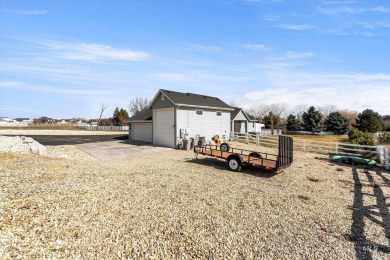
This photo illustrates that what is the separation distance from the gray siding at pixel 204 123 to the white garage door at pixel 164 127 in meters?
0.91

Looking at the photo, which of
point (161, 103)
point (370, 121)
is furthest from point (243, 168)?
point (370, 121)

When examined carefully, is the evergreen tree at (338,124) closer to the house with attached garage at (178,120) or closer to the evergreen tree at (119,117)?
the house with attached garage at (178,120)

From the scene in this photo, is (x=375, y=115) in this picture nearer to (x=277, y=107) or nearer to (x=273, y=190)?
(x=277, y=107)

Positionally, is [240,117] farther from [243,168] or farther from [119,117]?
[119,117]

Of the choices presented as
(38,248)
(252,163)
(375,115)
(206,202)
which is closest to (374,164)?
(252,163)

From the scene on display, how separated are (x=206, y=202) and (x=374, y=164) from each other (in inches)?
439

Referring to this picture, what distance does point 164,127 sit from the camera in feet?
63.1

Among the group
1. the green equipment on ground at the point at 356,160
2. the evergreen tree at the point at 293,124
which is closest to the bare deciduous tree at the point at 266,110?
the evergreen tree at the point at 293,124

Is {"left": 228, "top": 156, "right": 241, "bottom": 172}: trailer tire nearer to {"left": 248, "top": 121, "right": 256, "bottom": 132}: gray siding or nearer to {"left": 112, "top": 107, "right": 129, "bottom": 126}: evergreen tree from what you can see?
{"left": 248, "top": 121, "right": 256, "bottom": 132}: gray siding

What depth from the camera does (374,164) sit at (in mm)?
11211

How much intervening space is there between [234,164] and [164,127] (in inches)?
423

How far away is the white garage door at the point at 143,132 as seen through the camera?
22148 mm

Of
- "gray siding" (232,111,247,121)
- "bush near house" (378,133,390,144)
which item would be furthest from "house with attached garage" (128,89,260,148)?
"bush near house" (378,133,390,144)

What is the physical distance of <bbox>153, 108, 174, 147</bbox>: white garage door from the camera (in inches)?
721
